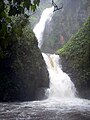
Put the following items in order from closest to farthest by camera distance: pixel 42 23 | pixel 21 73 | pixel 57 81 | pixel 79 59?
pixel 21 73
pixel 57 81
pixel 79 59
pixel 42 23

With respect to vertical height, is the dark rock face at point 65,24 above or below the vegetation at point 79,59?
above

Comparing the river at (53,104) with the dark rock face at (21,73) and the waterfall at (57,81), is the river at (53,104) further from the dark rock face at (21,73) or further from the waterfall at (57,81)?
the dark rock face at (21,73)

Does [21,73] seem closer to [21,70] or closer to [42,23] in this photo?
[21,70]

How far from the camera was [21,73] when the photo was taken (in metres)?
19.5

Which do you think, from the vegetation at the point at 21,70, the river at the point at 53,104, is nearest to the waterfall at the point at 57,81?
the river at the point at 53,104

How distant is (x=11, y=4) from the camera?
3961 millimetres

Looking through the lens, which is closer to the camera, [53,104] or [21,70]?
[53,104]

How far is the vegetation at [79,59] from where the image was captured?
21.9 meters

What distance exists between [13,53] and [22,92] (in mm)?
2353

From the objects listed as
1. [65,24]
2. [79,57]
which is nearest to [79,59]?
[79,57]

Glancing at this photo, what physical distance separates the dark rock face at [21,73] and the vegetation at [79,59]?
2.67 metres

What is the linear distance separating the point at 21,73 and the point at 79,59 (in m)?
5.39

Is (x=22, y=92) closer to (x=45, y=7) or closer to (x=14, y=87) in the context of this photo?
(x=14, y=87)

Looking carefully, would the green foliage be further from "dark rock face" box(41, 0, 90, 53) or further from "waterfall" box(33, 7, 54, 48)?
"waterfall" box(33, 7, 54, 48)
